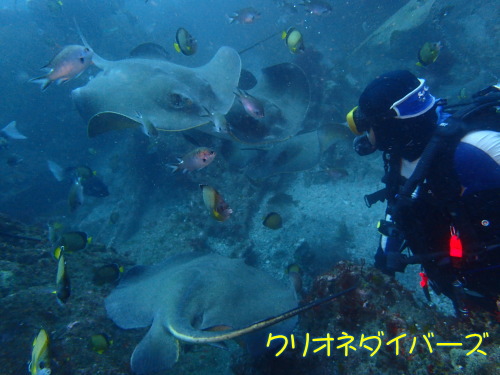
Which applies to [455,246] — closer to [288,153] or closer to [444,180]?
[444,180]

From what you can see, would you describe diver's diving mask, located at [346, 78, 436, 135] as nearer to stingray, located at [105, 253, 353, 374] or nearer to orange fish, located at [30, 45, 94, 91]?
stingray, located at [105, 253, 353, 374]

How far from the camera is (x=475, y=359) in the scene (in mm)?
2037

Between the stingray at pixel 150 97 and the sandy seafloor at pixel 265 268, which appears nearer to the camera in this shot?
the sandy seafloor at pixel 265 268

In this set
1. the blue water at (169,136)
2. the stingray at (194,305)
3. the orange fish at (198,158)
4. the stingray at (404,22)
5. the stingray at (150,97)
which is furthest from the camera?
the stingray at (404,22)

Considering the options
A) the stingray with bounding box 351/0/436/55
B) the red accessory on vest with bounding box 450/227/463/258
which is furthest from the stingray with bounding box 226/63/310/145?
the stingray with bounding box 351/0/436/55

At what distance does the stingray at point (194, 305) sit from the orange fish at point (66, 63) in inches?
162

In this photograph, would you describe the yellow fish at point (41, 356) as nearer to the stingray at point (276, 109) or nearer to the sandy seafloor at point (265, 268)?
the sandy seafloor at point (265, 268)

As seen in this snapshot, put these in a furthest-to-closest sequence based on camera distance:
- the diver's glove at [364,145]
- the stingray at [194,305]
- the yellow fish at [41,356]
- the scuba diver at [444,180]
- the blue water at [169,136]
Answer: the blue water at [169,136]
the diver's glove at [364,145]
the stingray at [194,305]
the yellow fish at [41,356]
the scuba diver at [444,180]

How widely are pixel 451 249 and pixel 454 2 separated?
44.6 ft

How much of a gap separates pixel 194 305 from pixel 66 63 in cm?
519

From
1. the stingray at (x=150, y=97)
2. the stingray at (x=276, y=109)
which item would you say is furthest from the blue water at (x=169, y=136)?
the stingray at (x=150, y=97)

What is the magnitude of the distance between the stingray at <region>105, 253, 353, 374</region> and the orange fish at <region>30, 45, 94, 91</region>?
13.5 feet

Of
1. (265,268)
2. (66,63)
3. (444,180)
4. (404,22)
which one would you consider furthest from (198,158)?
(404,22)

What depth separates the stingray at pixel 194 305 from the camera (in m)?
2.84
